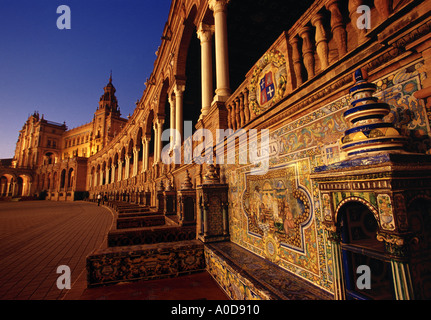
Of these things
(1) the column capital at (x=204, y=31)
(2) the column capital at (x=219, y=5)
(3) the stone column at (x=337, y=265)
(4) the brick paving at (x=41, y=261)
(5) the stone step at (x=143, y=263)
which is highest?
(1) the column capital at (x=204, y=31)

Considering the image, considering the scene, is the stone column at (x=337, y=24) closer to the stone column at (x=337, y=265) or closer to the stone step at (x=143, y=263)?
the stone column at (x=337, y=265)

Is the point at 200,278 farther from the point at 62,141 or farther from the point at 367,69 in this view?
the point at 62,141

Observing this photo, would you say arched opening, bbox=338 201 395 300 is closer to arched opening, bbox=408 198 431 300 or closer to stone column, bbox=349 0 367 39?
arched opening, bbox=408 198 431 300

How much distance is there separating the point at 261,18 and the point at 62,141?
206 feet

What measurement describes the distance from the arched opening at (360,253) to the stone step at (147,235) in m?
3.68

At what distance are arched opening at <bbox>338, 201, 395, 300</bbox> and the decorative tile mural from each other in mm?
213

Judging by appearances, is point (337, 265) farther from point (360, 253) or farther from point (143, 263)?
point (143, 263)

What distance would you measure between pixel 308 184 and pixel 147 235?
3.48 meters

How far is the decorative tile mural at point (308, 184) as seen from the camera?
4.37 ft

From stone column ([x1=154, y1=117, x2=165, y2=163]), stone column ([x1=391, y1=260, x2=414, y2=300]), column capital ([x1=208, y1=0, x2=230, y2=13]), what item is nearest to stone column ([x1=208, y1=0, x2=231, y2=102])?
column capital ([x1=208, y1=0, x2=230, y2=13])

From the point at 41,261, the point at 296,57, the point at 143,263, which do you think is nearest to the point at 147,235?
the point at 143,263

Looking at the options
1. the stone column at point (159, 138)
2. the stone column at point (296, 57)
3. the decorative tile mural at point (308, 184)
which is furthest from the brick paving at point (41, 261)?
the stone column at point (159, 138)

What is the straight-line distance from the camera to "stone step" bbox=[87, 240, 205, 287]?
285 centimetres
